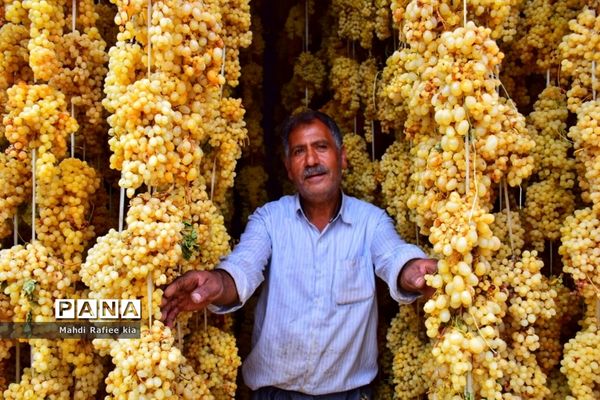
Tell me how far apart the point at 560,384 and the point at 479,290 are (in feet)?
2.63

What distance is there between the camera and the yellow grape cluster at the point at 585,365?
1.90 metres

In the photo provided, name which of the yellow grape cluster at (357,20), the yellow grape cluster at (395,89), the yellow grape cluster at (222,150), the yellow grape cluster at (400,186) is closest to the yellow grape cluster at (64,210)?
the yellow grape cluster at (222,150)

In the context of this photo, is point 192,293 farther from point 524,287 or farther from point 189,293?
point 524,287

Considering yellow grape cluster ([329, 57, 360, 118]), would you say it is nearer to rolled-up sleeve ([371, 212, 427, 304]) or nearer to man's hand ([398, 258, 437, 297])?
rolled-up sleeve ([371, 212, 427, 304])

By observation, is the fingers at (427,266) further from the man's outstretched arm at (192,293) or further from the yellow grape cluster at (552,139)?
the man's outstretched arm at (192,293)

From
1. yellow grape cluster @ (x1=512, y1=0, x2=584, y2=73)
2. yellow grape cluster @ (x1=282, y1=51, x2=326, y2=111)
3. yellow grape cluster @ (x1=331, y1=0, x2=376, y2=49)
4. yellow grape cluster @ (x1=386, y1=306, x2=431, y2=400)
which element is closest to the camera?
yellow grape cluster @ (x1=512, y1=0, x2=584, y2=73)

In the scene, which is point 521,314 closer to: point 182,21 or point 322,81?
point 182,21

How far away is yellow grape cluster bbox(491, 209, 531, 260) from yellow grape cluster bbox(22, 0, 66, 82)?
1.62 m

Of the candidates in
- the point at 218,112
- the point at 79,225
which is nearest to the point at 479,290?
the point at 218,112

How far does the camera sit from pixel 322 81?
336 centimetres

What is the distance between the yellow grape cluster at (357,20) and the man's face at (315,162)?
22.9 inches

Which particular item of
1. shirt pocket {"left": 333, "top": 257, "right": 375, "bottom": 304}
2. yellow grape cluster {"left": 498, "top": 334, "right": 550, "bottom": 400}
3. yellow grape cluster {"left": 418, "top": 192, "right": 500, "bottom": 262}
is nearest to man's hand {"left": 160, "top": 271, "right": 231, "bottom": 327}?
shirt pocket {"left": 333, "top": 257, "right": 375, "bottom": 304}

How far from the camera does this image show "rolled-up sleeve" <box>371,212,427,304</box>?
2.20m

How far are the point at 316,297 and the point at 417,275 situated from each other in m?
0.58
